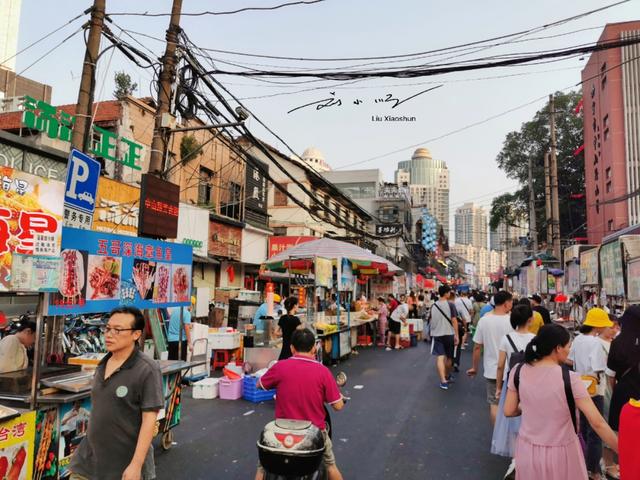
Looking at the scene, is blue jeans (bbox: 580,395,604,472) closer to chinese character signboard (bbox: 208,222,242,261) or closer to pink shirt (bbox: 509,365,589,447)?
pink shirt (bbox: 509,365,589,447)

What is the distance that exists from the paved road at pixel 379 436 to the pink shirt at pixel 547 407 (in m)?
2.24

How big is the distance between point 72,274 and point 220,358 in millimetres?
7114

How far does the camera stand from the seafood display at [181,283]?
20.5 ft

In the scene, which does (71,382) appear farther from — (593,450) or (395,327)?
(395,327)

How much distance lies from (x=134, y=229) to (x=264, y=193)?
10.8 metres

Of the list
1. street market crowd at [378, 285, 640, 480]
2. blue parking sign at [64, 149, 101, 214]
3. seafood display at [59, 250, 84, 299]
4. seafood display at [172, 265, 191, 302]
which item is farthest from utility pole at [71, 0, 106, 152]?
street market crowd at [378, 285, 640, 480]

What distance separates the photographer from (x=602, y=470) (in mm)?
4629

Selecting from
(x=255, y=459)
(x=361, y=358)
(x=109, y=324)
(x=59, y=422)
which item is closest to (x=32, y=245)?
(x=109, y=324)

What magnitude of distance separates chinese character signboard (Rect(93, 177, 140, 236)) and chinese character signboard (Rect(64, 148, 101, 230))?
Answer: 7457 millimetres

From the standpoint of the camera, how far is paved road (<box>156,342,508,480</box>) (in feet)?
16.6

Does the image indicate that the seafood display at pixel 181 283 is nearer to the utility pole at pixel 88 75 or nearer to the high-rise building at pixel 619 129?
the utility pole at pixel 88 75

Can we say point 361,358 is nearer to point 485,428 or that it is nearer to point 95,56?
point 485,428

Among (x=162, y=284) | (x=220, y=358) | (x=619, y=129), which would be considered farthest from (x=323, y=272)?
(x=619, y=129)

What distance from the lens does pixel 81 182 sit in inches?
236
